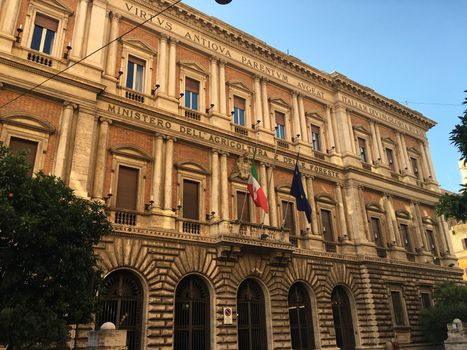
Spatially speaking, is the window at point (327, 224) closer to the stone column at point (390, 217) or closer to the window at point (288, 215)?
the window at point (288, 215)

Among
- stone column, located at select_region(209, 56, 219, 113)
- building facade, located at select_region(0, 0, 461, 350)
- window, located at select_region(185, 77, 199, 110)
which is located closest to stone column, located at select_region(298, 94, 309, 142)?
building facade, located at select_region(0, 0, 461, 350)

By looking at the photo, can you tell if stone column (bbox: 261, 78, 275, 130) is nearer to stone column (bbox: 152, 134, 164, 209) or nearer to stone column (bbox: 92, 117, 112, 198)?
stone column (bbox: 152, 134, 164, 209)

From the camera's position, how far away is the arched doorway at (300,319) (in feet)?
59.9

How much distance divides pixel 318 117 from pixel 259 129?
204 inches

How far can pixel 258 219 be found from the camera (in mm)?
19109

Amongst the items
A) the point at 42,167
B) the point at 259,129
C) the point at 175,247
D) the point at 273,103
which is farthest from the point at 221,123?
the point at 42,167

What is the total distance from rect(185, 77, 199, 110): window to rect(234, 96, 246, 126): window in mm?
2202

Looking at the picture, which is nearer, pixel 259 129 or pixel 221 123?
pixel 221 123

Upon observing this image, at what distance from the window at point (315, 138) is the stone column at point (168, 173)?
946 cm

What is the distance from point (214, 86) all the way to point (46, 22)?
7.53 meters

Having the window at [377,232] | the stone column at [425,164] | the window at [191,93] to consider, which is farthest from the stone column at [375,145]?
the window at [191,93]

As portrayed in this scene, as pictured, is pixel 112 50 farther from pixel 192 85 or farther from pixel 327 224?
pixel 327 224

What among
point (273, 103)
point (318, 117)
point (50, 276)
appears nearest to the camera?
point (50, 276)

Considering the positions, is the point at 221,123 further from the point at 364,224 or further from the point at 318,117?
the point at 364,224
